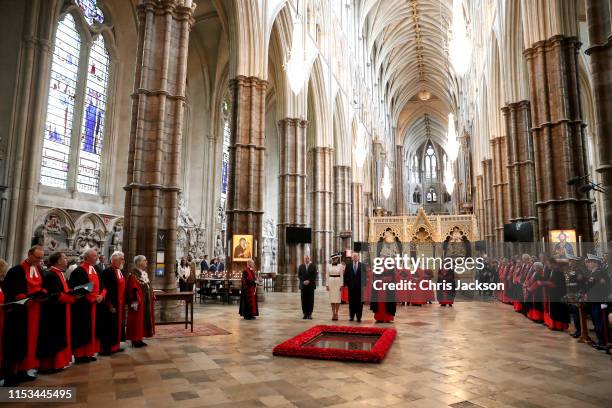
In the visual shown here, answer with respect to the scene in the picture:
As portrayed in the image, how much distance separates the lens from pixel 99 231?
54.7 ft

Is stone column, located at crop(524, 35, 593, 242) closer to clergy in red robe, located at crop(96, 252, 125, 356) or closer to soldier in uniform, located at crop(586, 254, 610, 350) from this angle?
soldier in uniform, located at crop(586, 254, 610, 350)

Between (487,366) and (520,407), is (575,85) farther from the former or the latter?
(520,407)

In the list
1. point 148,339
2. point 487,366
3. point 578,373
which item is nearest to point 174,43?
point 148,339

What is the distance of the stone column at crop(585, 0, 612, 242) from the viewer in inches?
333

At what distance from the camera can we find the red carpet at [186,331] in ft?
24.3

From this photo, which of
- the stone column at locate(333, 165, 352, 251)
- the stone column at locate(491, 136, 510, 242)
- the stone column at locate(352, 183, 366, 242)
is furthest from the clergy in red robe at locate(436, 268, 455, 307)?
the stone column at locate(352, 183, 366, 242)

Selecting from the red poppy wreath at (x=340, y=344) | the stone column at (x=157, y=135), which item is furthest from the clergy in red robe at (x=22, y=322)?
the stone column at (x=157, y=135)

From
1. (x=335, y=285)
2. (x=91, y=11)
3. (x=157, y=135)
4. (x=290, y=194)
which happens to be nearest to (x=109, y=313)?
(x=157, y=135)

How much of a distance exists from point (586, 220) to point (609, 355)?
6.42 metres

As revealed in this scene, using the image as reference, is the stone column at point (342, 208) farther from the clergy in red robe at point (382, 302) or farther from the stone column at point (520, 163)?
the clergy in red robe at point (382, 302)

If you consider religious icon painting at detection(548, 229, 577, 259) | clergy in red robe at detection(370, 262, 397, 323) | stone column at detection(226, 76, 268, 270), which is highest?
stone column at detection(226, 76, 268, 270)

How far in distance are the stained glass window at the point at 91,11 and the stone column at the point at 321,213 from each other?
1211 centimetres

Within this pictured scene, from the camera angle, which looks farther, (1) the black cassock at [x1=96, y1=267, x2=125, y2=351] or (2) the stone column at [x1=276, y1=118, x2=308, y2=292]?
(2) the stone column at [x1=276, y1=118, x2=308, y2=292]

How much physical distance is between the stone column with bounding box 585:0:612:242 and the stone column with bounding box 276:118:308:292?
1212cm
